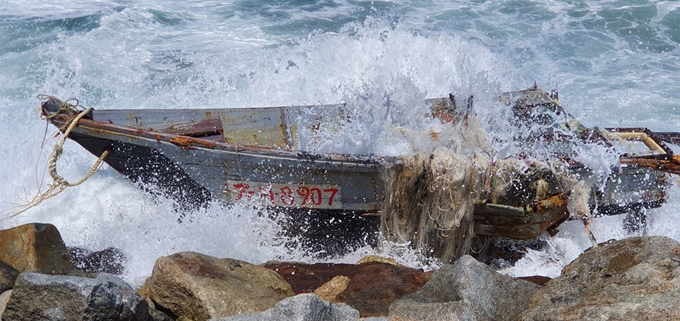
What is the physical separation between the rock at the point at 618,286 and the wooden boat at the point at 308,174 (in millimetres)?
2877

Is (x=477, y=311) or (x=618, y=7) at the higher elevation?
(x=477, y=311)

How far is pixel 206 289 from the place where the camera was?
5.59m

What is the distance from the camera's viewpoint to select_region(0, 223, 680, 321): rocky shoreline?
4465 millimetres

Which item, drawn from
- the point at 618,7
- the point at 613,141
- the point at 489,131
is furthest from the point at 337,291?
A: the point at 618,7

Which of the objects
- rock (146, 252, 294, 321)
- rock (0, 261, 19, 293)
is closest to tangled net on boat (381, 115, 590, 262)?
rock (146, 252, 294, 321)

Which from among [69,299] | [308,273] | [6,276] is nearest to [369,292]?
[308,273]

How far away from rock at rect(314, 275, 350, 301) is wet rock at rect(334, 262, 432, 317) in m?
0.07

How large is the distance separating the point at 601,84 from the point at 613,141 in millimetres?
6374

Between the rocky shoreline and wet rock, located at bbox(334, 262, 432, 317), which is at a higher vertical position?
the rocky shoreline

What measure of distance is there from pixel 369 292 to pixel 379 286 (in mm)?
150

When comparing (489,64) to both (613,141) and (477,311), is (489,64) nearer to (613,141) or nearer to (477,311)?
(613,141)

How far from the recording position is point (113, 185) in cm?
1036

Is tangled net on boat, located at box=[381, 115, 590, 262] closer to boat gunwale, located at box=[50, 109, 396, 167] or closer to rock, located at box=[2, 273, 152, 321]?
boat gunwale, located at box=[50, 109, 396, 167]

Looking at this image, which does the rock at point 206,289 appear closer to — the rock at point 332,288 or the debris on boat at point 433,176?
the rock at point 332,288
